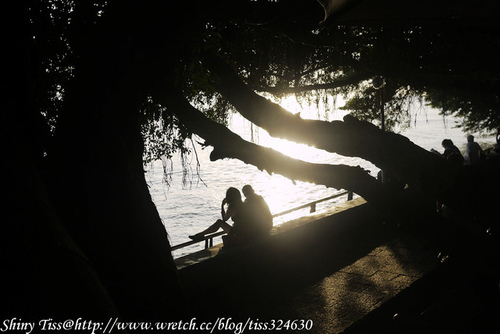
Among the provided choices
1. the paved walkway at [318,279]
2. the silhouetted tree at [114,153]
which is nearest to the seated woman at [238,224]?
the paved walkway at [318,279]

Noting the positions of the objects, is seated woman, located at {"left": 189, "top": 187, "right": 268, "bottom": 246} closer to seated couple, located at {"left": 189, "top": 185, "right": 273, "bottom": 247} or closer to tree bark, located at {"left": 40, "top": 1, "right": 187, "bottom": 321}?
seated couple, located at {"left": 189, "top": 185, "right": 273, "bottom": 247}

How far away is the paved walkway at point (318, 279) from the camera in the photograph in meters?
4.81

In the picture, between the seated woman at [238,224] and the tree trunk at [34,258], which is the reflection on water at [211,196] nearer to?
the seated woman at [238,224]

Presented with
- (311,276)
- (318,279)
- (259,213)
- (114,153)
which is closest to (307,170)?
(114,153)

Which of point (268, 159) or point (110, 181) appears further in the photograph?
point (268, 159)

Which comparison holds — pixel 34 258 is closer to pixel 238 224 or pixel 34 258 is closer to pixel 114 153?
pixel 114 153

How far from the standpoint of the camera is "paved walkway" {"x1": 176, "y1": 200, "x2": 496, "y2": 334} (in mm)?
4812

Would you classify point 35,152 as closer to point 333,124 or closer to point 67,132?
point 67,132

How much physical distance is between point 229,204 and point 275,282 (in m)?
1.68

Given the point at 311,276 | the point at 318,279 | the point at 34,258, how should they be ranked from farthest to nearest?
the point at 311,276 < the point at 318,279 < the point at 34,258

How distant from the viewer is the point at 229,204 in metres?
7.39

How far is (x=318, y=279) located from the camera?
6.30 m

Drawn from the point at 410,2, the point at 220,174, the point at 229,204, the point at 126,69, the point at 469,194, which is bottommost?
the point at 220,174

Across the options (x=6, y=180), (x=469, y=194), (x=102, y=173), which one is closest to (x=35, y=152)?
(x=102, y=173)
